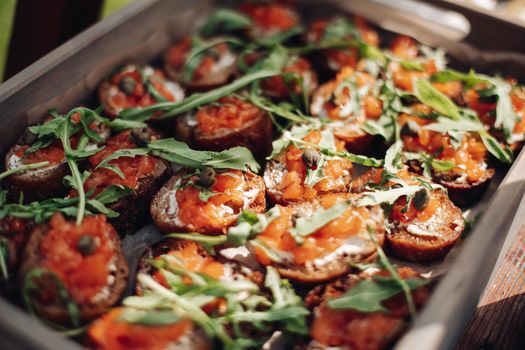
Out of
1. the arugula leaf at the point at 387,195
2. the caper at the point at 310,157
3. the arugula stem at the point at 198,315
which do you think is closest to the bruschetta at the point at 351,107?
the caper at the point at 310,157

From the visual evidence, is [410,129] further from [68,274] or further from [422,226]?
[68,274]

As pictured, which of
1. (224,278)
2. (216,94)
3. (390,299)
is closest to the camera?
(390,299)

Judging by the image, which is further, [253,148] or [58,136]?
[253,148]

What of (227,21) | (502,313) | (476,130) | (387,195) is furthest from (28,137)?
(502,313)

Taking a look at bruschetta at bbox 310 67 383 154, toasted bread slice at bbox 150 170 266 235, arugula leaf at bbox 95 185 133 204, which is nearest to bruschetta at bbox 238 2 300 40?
bruschetta at bbox 310 67 383 154

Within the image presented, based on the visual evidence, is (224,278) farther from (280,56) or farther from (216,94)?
(280,56)

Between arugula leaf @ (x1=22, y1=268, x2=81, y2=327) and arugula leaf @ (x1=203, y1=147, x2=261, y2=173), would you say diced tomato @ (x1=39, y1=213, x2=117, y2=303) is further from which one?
arugula leaf @ (x1=203, y1=147, x2=261, y2=173)

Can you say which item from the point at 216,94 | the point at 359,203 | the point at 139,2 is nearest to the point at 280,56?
the point at 216,94

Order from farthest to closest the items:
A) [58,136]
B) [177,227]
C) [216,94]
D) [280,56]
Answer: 1. [280,56]
2. [216,94]
3. [58,136]
4. [177,227]
